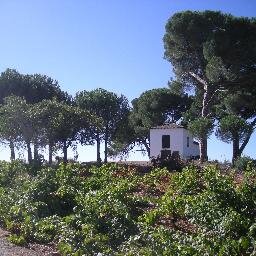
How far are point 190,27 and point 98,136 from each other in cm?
1213

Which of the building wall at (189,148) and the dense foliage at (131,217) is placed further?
the building wall at (189,148)

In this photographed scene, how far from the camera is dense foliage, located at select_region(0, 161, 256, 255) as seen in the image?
7035 mm

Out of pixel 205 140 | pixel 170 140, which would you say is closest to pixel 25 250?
pixel 205 140

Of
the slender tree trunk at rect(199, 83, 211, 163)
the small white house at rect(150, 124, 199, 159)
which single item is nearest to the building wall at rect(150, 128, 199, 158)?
the small white house at rect(150, 124, 199, 159)

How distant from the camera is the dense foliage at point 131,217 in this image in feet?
23.1

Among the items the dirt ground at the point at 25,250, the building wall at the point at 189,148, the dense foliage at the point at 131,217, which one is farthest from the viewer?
the building wall at the point at 189,148

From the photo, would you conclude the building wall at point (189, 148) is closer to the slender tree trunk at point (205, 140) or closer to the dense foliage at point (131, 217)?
the slender tree trunk at point (205, 140)

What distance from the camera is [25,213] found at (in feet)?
30.6

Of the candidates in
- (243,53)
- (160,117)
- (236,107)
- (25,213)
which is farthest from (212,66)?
(25,213)

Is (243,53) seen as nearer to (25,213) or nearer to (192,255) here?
(25,213)

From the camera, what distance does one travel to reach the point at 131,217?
Answer: 945cm

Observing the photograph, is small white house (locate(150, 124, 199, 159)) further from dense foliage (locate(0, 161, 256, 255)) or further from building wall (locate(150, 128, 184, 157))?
dense foliage (locate(0, 161, 256, 255))

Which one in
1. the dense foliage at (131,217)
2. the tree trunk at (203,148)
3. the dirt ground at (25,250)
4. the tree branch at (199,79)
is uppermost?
the tree branch at (199,79)

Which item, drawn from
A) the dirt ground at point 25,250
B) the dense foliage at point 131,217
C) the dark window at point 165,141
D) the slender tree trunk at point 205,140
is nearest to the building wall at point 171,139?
the dark window at point 165,141
